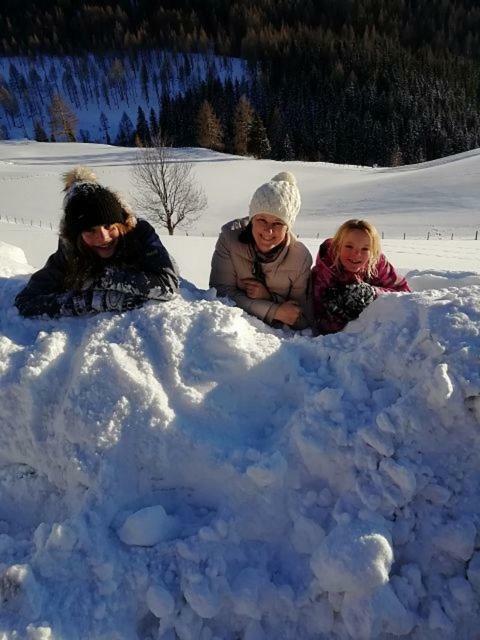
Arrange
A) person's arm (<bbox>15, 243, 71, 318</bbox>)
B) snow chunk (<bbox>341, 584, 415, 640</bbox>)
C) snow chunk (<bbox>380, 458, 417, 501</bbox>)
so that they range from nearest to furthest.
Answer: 1. snow chunk (<bbox>341, 584, 415, 640</bbox>)
2. snow chunk (<bbox>380, 458, 417, 501</bbox>)
3. person's arm (<bbox>15, 243, 71, 318</bbox>)

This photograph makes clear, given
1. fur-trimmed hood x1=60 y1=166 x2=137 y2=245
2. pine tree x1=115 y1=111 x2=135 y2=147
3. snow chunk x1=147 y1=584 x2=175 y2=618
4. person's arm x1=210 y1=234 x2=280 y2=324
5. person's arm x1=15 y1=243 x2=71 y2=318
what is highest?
fur-trimmed hood x1=60 y1=166 x2=137 y2=245

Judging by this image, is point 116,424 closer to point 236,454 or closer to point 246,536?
point 236,454

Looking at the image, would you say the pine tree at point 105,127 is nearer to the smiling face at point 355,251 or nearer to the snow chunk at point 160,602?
the smiling face at point 355,251

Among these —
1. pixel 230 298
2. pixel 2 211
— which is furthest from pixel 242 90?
pixel 230 298

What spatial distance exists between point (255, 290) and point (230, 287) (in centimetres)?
23

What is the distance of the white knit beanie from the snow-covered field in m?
0.81

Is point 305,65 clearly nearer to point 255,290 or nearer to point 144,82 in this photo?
point 144,82

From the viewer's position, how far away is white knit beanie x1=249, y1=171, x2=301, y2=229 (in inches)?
124

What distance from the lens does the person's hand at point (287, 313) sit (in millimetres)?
3414

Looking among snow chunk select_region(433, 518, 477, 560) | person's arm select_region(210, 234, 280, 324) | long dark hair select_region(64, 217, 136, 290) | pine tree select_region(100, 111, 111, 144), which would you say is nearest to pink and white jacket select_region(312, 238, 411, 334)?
person's arm select_region(210, 234, 280, 324)

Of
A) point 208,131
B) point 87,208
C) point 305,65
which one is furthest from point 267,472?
point 305,65

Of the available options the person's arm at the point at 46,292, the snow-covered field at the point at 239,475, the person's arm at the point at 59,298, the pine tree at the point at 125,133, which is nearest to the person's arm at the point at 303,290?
the snow-covered field at the point at 239,475

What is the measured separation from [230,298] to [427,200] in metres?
25.1

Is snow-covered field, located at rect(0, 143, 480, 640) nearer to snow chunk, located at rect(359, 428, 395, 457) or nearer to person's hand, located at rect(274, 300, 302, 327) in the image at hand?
snow chunk, located at rect(359, 428, 395, 457)
